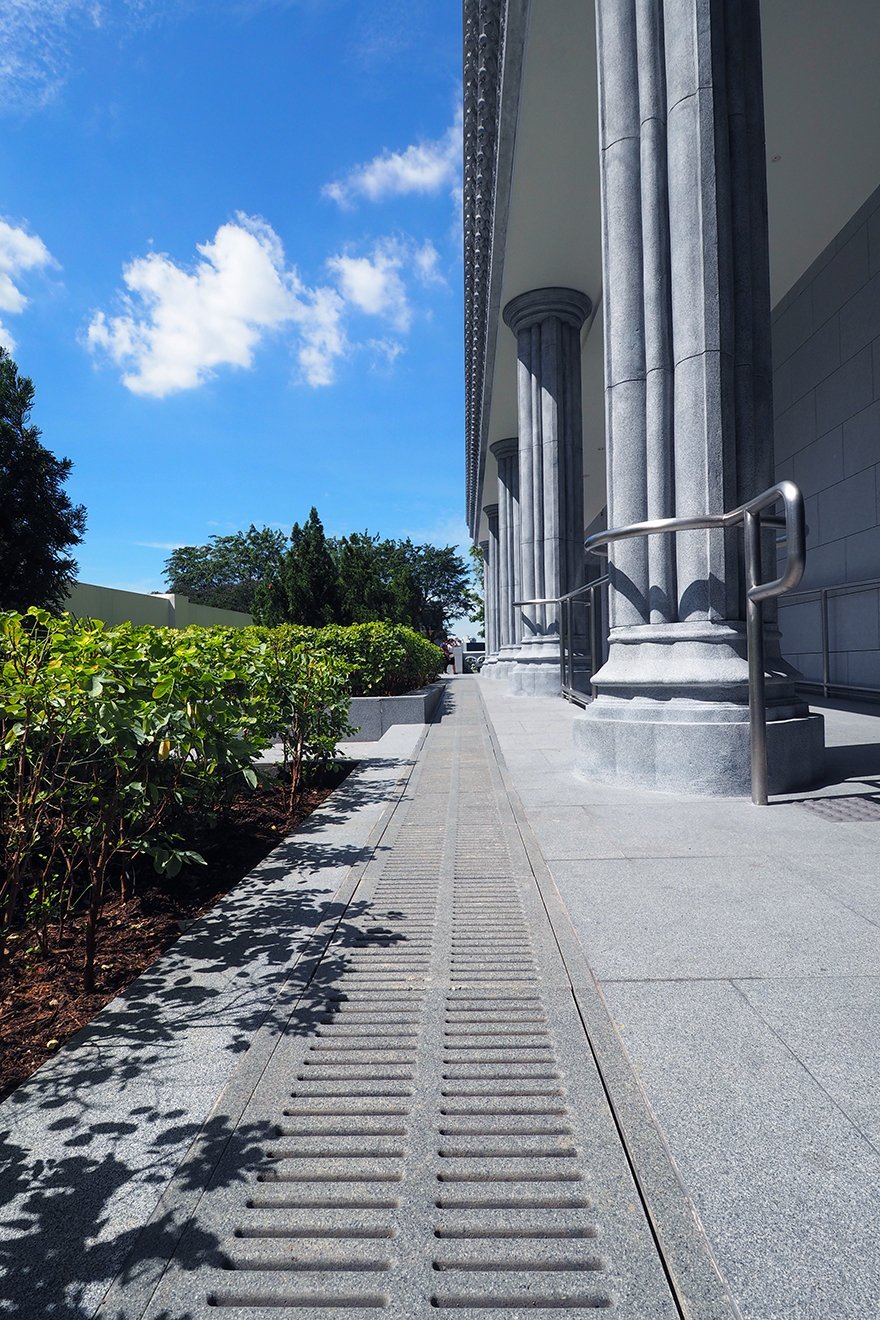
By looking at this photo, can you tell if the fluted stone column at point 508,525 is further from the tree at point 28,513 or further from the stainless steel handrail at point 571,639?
the tree at point 28,513

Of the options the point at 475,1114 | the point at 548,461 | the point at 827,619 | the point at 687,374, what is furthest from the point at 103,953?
the point at 548,461

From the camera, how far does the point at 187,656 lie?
11.3 feet

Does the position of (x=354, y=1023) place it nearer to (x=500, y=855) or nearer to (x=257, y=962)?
(x=257, y=962)

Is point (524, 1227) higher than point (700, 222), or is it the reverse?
point (700, 222)

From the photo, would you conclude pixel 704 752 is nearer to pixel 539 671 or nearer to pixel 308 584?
pixel 539 671

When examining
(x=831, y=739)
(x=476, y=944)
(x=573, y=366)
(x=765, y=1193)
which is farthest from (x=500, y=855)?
(x=573, y=366)

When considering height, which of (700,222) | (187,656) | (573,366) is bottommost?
(187,656)

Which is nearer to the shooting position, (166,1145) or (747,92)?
(166,1145)

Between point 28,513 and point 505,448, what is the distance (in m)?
14.2

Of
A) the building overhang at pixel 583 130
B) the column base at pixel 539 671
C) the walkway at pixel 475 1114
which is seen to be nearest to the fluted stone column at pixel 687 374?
the walkway at pixel 475 1114

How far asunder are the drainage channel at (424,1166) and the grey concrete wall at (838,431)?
9.84 m

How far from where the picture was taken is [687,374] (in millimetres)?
5668

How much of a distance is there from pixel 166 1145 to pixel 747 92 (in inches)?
295

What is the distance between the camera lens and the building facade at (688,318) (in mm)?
5562
